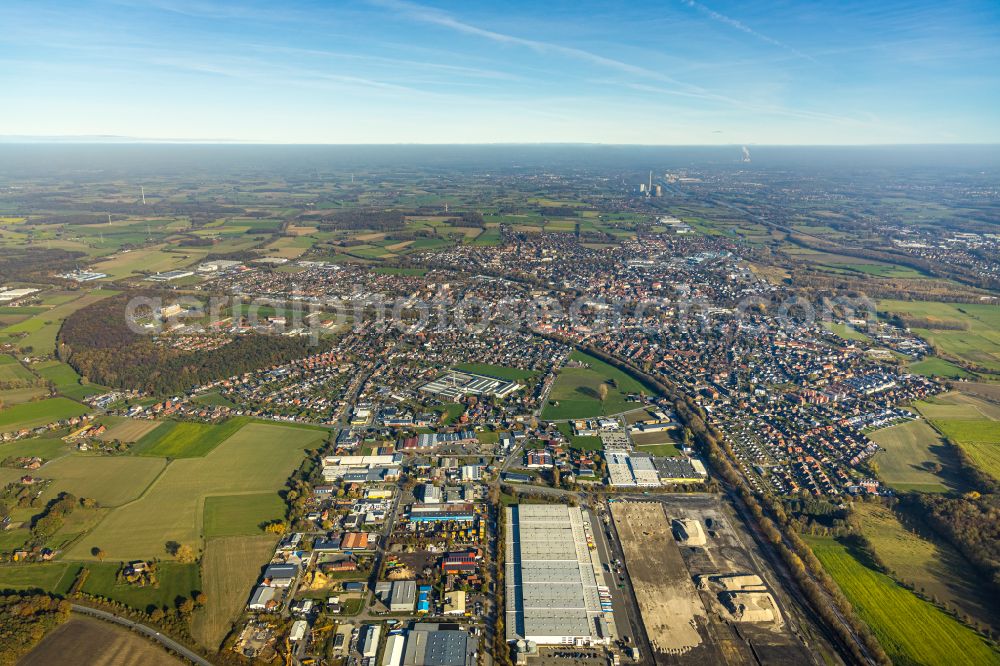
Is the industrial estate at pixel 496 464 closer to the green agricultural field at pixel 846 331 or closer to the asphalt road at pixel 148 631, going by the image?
the asphalt road at pixel 148 631

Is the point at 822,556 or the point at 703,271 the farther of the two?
the point at 703,271

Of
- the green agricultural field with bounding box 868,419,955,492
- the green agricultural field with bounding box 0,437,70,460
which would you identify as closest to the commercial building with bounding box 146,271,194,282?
the green agricultural field with bounding box 0,437,70,460

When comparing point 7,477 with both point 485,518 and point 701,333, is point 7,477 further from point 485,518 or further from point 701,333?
point 701,333

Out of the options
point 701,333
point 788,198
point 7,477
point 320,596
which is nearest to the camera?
point 320,596

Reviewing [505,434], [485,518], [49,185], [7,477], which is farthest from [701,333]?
[49,185]

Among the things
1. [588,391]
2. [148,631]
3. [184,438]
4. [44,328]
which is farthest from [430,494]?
[44,328]

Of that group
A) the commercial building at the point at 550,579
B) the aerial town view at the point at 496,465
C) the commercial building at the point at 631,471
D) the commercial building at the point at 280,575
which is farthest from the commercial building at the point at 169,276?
the commercial building at the point at 631,471
